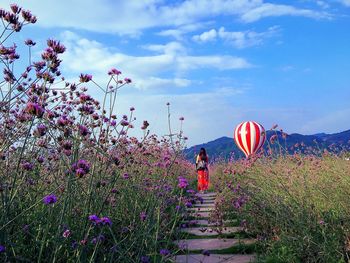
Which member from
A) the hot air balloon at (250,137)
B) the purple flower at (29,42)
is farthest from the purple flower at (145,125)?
the hot air balloon at (250,137)

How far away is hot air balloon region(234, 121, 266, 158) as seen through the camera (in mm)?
17953

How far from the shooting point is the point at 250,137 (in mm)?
18078

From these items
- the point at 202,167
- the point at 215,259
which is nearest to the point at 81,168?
the point at 215,259

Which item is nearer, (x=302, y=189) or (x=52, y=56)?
(x=52, y=56)

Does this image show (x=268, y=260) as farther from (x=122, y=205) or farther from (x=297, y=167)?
(x=297, y=167)

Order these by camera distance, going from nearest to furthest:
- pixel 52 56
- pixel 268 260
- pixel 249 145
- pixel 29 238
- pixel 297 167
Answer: pixel 52 56, pixel 29 238, pixel 268 260, pixel 297 167, pixel 249 145

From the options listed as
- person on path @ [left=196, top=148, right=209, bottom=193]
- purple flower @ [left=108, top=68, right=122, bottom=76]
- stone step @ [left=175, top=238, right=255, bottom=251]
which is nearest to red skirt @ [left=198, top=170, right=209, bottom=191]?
person on path @ [left=196, top=148, right=209, bottom=193]

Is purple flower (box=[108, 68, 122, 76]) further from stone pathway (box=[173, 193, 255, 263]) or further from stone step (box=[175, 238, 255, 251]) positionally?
stone step (box=[175, 238, 255, 251])

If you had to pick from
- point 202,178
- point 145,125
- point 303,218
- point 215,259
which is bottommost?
point 215,259

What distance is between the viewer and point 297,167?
6.79m

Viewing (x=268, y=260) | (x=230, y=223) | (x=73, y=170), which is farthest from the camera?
(x=230, y=223)

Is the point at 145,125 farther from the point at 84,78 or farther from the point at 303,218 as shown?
the point at 303,218

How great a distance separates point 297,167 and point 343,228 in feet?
9.26

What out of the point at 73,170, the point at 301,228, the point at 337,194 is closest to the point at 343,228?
the point at 301,228
